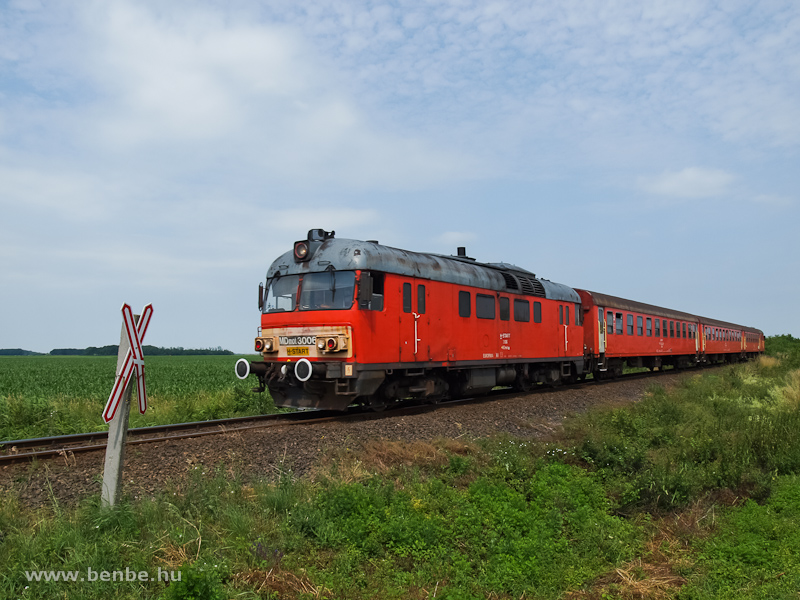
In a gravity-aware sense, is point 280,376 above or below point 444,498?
above

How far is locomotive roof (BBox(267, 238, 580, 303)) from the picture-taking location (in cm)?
1185

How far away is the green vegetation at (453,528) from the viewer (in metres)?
5.03

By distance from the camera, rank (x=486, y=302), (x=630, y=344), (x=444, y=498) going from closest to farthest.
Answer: (x=444, y=498), (x=486, y=302), (x=630, y=344)

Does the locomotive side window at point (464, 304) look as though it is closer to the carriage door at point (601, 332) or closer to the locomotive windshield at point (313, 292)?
the locomotive windshield at point (313, 292)

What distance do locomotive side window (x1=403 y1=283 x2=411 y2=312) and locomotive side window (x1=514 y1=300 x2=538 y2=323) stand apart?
488cm

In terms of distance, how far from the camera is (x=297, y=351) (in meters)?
12.0

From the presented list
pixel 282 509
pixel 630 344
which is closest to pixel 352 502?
pixel 282 509

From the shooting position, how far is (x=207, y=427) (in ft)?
36.7

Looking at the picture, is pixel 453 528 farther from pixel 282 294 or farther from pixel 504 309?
pixel 504 309

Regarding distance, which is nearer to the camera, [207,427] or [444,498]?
[444,498]

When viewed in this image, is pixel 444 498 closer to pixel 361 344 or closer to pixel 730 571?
pixel 730 571

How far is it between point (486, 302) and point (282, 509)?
10.1m

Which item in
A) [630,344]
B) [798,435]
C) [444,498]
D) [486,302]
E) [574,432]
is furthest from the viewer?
[630,344]
